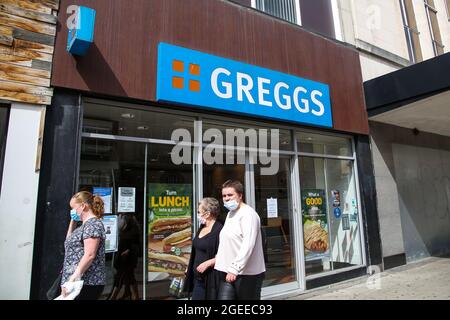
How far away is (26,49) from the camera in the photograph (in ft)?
13.7

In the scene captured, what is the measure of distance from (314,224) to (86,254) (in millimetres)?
4888

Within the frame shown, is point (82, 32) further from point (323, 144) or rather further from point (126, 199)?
point (323, 144)

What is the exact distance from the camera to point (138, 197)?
16.2 feet

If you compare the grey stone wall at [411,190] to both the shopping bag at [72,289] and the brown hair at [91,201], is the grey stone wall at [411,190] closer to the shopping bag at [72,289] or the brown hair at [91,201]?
the brown hair at [91,201]

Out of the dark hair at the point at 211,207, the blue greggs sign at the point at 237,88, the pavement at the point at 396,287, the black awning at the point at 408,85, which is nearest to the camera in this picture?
the dark hair at the point at 211,207

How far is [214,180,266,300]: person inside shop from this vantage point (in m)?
3.34

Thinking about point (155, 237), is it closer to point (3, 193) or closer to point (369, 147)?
point (3, 193)

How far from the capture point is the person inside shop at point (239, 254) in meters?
3.34

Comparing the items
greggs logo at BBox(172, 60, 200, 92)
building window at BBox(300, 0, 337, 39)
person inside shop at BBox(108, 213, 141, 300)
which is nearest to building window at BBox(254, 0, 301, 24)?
building window at BBox(300, 0, 337, 39)

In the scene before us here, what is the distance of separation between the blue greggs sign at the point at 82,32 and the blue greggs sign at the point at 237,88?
109 cm

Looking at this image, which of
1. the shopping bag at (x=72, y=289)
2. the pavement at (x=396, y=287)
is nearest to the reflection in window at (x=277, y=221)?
the pavement at (x=396, y=287)

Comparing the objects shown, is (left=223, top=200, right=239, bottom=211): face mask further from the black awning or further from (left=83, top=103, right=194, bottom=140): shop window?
the black awning

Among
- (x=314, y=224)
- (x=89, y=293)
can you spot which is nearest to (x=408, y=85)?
(x=314, y=224)

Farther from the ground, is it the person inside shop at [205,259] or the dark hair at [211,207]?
the dark hair at [211,207]
